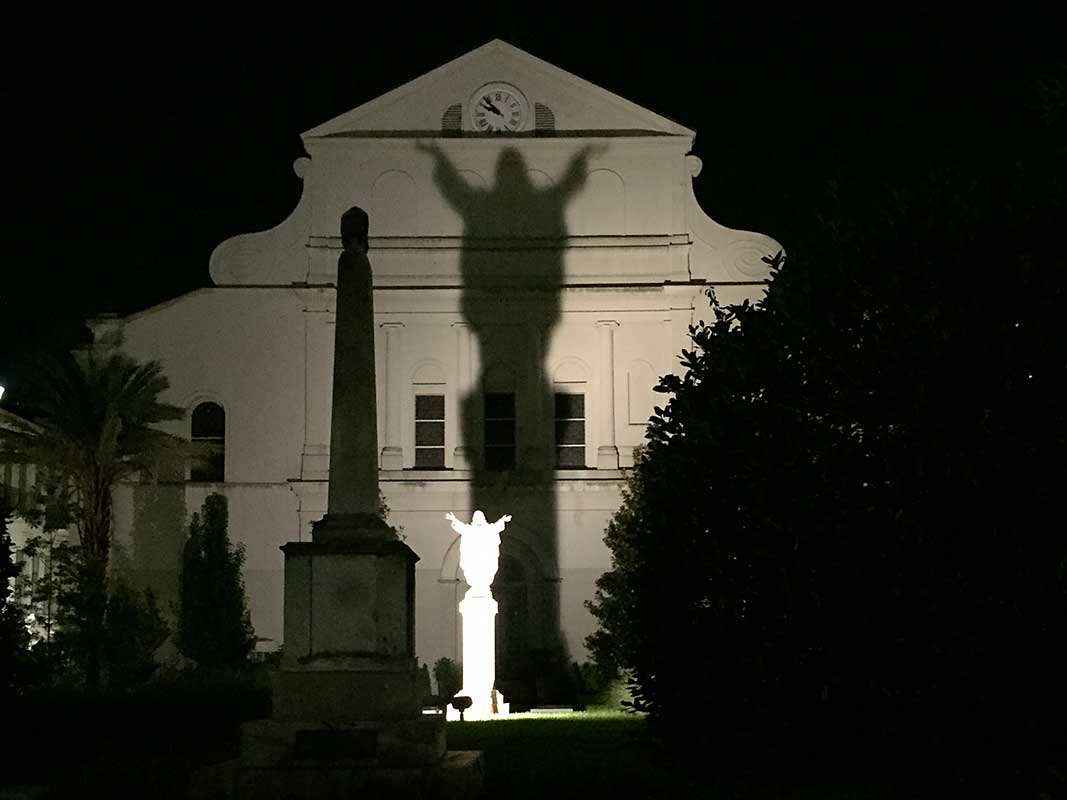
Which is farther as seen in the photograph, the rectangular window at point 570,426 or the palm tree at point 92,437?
the rectangular window at point 570,426

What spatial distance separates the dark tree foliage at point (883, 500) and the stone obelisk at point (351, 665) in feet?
7.44

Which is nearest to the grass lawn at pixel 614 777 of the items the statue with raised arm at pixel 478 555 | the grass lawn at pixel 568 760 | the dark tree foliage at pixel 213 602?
the grass lawn at pixel 568 760

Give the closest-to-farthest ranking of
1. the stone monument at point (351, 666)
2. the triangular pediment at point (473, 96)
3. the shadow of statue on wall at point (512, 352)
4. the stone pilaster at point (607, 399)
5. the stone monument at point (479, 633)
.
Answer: the stone monument at point (351, 666) → the stone monument at point (479, 633) → the shadow of statue on wall at point (512, 352) → the stone pilaster at point (607, 399) → the triangular pediment at point (473, 96)

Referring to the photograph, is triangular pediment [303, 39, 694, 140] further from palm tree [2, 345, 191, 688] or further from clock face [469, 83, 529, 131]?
palm tree [2, 345, 191, 688]

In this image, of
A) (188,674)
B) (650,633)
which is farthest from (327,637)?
(188,674)

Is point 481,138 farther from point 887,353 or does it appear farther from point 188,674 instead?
point 887,353

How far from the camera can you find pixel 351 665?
15.2 meters

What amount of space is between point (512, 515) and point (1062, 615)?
28.8 m

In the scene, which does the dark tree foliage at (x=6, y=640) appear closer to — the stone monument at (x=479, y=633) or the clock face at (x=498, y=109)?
the stone monument at (x=479, y=633)

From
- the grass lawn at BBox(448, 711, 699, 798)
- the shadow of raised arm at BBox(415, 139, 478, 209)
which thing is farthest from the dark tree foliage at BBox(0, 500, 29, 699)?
the shadow of raised arm at BBox(415, 139, 478, 209)

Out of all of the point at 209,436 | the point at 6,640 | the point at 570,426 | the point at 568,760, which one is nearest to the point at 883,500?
the point at 568,760

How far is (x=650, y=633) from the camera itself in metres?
15.5

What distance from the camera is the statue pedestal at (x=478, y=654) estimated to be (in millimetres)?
32906

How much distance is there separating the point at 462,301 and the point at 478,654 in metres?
11.6
